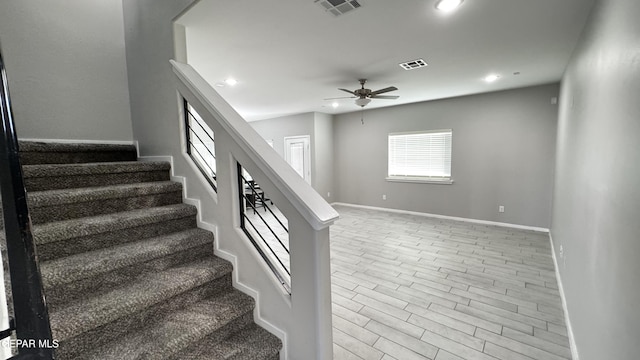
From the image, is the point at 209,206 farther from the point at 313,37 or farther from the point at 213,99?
the point at 313,37

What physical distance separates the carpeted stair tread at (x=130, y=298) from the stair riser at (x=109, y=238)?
1.05 ft

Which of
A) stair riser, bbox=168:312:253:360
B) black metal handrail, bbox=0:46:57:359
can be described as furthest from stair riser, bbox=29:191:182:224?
black metal handrail, bbox=0:46:57:359

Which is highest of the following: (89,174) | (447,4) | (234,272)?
(447,4)

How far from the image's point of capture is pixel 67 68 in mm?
2369

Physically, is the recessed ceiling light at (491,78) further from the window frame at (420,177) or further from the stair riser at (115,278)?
the stair riser at (115,278)

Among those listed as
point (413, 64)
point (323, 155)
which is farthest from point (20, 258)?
point (323, 155)

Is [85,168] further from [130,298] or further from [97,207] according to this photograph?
[130,298]

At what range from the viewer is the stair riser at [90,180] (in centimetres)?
165

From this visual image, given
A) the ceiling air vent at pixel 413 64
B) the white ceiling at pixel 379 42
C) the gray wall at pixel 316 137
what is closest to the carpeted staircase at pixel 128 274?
the white ceiling at pixel 379 42

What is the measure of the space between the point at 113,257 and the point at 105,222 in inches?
10.3

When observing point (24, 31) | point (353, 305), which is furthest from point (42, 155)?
point (353, 305)

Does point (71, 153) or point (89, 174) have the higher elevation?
point (71, 153)

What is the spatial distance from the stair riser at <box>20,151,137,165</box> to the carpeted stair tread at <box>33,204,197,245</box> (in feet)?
2.42

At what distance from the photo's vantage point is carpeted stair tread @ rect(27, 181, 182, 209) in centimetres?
147
